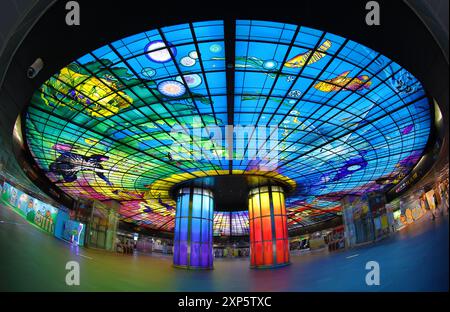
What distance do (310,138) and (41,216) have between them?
18943 mm

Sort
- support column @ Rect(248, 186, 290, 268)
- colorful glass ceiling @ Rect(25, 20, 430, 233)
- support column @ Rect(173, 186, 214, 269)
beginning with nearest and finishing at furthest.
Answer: colorful glass ceiling @ Rect(25, 20, 430, 233)
support column @ Rect(248, 186, 290, 268)
support column @ Rect(173, 186, 214, 269)

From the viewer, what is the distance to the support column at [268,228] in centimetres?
2739

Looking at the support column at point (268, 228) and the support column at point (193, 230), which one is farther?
the support column at point (193, 230)

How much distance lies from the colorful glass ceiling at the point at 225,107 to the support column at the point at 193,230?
2.66m

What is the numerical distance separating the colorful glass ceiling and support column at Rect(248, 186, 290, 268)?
293 cm

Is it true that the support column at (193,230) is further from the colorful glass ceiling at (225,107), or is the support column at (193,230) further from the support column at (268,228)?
the support column at (268,228)

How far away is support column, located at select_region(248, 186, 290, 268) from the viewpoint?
89.9ft

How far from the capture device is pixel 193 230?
1145 inches

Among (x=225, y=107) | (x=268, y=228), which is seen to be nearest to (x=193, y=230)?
(x=268, y=228)

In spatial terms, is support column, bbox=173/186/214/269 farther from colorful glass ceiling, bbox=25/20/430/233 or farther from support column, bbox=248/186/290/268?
support column, bbox=248/186/290/268

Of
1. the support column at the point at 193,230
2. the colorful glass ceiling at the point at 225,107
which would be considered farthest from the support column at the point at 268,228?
the support column at the point at 193,230

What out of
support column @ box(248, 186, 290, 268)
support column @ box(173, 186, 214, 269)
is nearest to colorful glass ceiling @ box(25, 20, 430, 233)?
support column @ box(173, 186, 214, 269)

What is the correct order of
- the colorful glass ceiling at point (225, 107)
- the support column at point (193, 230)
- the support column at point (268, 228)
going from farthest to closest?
the support column at point (193, 230), the support column at point (268, 228), the colorful glass ceiling at point (225, 107)
